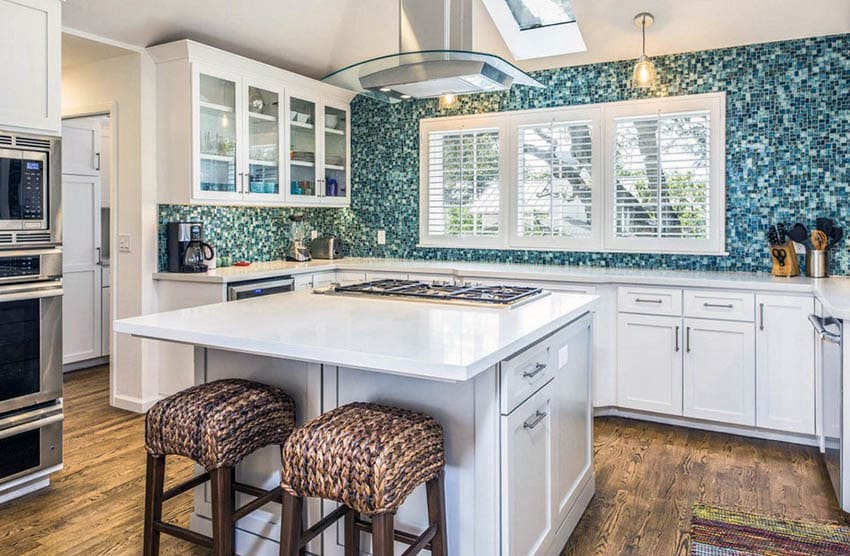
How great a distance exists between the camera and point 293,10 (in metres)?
4.43

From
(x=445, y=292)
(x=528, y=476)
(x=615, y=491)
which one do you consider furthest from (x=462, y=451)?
(x=615, y=491)

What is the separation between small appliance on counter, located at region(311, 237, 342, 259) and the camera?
17.4 ft

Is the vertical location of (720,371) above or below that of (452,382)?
below

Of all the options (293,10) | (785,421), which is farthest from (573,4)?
(785,421)

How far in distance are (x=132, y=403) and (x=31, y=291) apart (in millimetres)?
1537

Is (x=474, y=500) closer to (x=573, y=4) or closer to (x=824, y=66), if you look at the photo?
(x=573, y=4)

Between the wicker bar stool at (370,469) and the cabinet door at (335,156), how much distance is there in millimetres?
3638

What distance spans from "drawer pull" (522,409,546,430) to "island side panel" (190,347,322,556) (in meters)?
0.71

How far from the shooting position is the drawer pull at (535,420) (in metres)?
2.01

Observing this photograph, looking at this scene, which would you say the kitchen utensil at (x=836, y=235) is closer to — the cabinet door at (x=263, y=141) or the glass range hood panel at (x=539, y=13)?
the glass range hood panel at (x=539, y=13)

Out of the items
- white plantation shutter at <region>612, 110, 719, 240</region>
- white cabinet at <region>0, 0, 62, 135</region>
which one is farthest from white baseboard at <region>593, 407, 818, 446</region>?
white cabinet at <region>0, 0, 62, 135</region>

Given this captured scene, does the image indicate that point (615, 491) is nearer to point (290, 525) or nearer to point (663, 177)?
point (290, 525)

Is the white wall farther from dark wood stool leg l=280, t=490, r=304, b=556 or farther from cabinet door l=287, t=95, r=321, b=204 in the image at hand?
dark wood stool leg l=280, t=490, r=304, b=556

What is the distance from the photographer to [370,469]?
1629 millimetres
